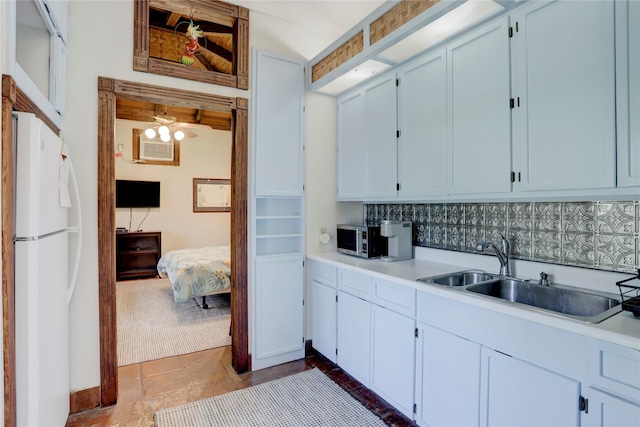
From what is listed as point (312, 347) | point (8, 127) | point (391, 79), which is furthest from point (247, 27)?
point (312, 347)

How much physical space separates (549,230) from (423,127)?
1030 millimetres

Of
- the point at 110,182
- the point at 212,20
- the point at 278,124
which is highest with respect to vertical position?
the point at 212,20

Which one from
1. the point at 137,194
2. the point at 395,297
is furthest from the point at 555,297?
the point at 137,194

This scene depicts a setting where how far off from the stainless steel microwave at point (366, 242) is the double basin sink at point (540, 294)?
2.47ft

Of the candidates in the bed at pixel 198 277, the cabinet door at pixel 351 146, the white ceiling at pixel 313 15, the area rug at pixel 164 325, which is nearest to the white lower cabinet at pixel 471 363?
the cabinet door at pixel 351 146

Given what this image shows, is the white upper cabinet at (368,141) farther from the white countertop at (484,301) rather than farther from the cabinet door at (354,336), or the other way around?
the cabinet door at (354,336)

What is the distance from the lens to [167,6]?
98.4 inches

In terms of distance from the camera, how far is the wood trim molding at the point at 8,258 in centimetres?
131

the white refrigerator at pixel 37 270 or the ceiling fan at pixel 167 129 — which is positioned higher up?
the ceiling fan at pixel 167 129

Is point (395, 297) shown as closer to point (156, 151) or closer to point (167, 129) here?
point (167, 129)

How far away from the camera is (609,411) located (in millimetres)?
1203

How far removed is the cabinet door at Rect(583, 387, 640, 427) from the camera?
3.76 feet

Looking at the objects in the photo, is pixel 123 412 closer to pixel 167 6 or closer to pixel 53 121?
pixel 53 121

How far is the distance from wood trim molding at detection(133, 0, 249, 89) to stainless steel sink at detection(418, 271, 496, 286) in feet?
7.19
